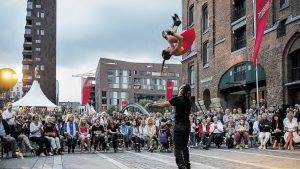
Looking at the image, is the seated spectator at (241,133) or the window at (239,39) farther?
the window at (239,39)

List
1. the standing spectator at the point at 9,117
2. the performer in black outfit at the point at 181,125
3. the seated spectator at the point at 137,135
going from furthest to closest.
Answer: the seated spectator at the point at 137,135
the standing spectator at the point at 9,117
the performer in black outfit at the point at 181,125

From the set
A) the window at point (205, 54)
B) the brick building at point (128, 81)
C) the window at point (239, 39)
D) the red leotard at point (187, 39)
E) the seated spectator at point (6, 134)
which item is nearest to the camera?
the red leotard at point (187, 39)

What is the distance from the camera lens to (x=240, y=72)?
1115 inches

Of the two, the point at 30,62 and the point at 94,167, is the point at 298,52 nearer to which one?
the point at 94,167

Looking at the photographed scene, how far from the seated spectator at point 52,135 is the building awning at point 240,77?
563 inches

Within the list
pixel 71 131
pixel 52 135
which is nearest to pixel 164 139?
pixel 71 131

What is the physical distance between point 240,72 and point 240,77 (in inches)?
14.4

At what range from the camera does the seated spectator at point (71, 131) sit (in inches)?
724

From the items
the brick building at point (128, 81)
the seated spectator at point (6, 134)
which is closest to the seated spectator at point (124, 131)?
the seated spectator at point (6, 134)

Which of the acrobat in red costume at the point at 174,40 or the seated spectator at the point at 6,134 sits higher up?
the acrobat in red costume at the point at 174,40

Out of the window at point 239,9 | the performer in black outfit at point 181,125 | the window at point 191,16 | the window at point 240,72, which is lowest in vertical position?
the performer in black outfit at point 181,125

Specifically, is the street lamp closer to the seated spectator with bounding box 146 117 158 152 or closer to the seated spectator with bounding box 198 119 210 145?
the seated spectator with bounding box 146 117 158 152

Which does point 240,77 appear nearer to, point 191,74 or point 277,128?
point 277,128

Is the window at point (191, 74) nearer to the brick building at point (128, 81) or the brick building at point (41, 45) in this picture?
the brick building at point (41, 45)
